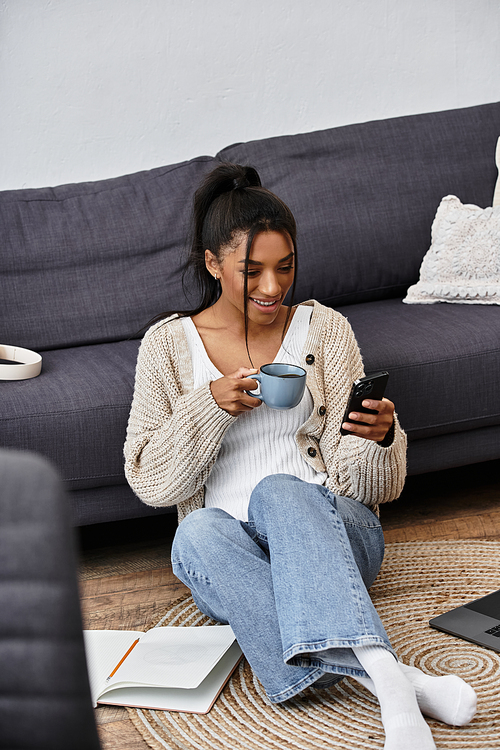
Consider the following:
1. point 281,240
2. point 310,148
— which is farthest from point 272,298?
point 310,148

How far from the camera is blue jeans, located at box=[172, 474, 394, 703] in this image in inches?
45.4

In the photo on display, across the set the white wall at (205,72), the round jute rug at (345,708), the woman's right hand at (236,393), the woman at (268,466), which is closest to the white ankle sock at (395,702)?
the woman at (268,466)

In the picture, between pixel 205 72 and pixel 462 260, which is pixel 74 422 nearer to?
pixel 462 260

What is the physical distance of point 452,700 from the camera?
1.15 meters

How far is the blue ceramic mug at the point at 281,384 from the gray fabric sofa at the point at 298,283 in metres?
0.52

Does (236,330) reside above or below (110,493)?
above

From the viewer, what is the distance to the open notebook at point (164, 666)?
1294mm

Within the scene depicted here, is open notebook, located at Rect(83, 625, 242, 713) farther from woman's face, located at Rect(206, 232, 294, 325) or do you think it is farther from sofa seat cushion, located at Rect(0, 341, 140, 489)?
woman's face, located at Rect(206, 232, 294, 325)

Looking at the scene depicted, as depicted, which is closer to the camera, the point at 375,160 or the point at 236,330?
the point at 236,330

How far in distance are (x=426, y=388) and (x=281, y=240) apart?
64 cm

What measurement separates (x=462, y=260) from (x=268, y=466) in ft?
3.33

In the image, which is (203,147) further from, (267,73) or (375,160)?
(375,160)

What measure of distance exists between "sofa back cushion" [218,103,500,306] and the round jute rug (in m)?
1.01

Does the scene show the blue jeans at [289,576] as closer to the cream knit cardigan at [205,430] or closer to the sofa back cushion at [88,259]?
the cream knit cardigan at [205,430]
